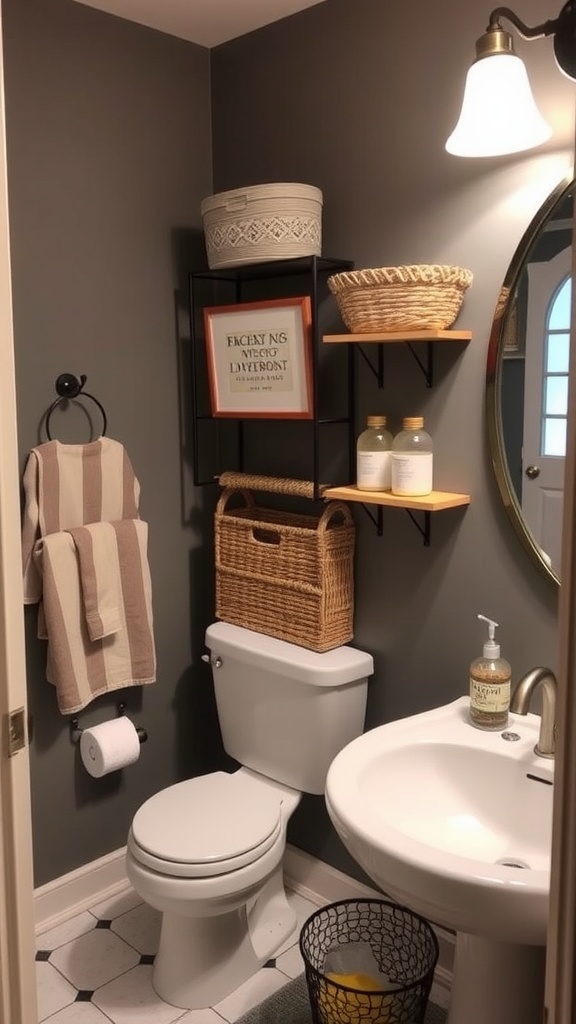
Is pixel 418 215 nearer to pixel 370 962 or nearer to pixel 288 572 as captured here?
pixel 288 572

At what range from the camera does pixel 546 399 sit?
176cm

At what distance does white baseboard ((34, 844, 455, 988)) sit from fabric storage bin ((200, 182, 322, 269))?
1.59 m

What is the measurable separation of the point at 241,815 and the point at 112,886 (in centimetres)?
62

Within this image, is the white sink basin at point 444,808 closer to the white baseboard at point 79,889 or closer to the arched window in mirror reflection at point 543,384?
the arched window in mirror reflection at point 543,384

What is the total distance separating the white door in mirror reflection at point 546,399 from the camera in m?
1.72

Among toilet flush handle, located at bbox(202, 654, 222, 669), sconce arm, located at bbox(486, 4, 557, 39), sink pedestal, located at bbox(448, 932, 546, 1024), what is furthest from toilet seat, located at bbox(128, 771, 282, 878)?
sconce arm, located at bbox(486, 4, 557, 39)

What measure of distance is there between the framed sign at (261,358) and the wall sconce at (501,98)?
57 cm

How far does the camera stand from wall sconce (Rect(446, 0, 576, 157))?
1.55 metres

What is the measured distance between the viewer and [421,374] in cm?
201

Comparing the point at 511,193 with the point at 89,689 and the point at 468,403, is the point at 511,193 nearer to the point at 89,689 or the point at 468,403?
the point at 468,403

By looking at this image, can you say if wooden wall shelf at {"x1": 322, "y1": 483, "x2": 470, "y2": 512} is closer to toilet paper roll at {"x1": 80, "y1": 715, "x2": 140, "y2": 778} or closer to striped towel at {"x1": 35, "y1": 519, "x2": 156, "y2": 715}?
striped towel at {"x1": 35, "y1": 519, "x2": 156, "y2": 715}

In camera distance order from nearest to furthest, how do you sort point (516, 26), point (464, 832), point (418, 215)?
point (516, 26) → point (464, 832) → point (418, 215)

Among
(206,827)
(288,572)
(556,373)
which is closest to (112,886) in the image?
(206,827)

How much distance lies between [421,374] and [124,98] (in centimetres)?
105
